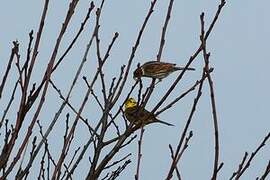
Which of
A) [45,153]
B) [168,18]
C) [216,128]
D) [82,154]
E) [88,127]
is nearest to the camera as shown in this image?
[216,128]

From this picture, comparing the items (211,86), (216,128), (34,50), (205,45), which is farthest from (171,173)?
(34,50)

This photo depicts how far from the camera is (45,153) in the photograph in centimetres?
304

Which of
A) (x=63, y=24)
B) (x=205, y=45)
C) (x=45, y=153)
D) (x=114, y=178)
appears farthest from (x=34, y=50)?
(x=114, y=178)

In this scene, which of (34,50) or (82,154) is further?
Answer: (82,154)

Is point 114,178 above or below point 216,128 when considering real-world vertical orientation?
above

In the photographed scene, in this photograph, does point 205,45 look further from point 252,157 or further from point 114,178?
point 114,178

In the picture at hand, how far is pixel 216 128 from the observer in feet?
6.94

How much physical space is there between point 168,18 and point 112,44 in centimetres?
31

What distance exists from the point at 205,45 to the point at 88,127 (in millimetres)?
1190

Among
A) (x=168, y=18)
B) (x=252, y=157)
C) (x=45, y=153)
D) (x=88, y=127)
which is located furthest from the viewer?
(x=88, y=127)

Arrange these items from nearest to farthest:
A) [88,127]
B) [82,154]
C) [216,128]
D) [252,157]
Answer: [216,128] < [252,157] < [82,154] < [88,127]

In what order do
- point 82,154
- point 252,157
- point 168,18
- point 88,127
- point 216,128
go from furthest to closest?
point 88,127 < point 168,18 < point 82,154 < point 252,157 < point 216,128

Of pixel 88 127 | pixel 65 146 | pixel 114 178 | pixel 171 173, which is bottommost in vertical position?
pixel 171 173

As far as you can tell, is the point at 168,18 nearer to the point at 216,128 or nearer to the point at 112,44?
the point at 112,44
